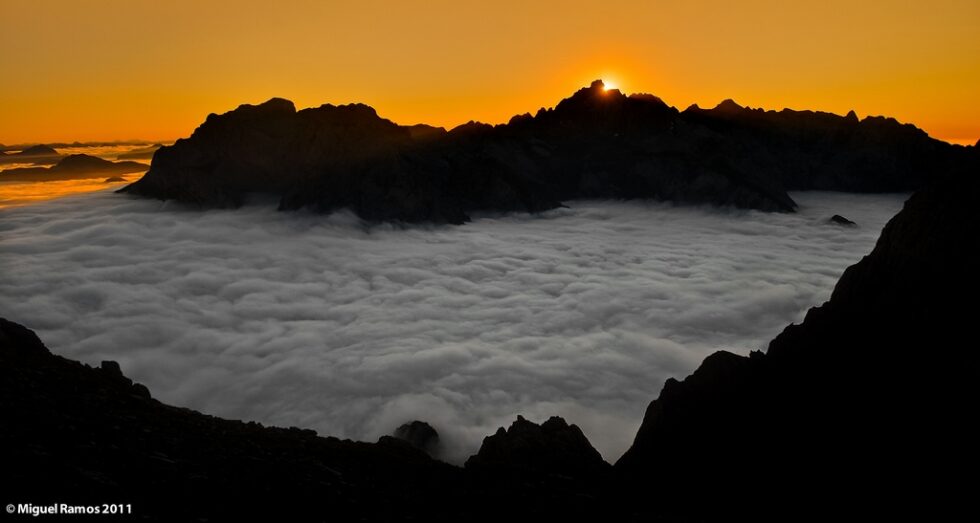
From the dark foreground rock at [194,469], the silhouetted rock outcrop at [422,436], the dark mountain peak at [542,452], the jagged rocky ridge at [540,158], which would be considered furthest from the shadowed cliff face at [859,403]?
the jagged rocky ridge at [540,158]

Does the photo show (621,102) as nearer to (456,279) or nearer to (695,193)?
(695,193)

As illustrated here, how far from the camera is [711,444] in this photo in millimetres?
15672

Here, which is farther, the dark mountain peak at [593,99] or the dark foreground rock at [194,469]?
the dark mountain peak at [593,99]

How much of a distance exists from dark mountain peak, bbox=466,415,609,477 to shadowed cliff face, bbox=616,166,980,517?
145 cm

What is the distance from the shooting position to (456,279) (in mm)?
71062

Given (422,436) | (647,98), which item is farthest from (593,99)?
(422,436)

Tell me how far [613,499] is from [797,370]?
256 inches

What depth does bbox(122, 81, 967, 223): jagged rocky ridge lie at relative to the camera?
96.1 metres

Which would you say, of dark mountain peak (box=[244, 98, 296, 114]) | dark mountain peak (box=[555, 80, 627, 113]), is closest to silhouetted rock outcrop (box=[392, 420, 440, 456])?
dark mountain peak (box=[244, 98, 296, 114])

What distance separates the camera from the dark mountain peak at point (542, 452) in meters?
17.9

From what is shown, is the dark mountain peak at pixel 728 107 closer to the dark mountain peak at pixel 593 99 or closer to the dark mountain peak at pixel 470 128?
the dark mountain peak at pixel 593 99

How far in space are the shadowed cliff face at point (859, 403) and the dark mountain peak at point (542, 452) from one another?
145cm

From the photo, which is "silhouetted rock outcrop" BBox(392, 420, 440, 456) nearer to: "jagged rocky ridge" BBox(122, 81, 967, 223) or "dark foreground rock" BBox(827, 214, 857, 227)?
"jagged rocky ridge" BBox(122, 81, 967, 223)

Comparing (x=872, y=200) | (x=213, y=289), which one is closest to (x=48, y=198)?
(x=213, y=289)
